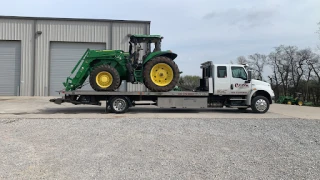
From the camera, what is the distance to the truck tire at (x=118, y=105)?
13.8m

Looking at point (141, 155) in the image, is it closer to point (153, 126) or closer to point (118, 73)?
point (153, 126)

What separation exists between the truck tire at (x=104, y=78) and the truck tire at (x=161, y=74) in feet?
4.54

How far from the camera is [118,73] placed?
14.1 m

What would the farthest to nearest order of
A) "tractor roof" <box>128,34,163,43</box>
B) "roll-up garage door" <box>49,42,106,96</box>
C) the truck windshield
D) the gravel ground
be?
1. "roll-up garage door" <box>49,42,106,96</box>
2. the truck windshield
3. "tractor roof" <box>128,34,163,43</box>
4. the gravel ground

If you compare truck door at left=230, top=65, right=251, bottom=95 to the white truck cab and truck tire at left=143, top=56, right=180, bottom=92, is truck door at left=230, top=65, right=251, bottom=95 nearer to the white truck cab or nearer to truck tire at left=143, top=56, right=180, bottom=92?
the white truck cab

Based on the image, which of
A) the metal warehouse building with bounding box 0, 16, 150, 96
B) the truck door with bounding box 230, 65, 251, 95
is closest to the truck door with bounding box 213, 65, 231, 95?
the truck door with bounding box 230, 65, 251, 95

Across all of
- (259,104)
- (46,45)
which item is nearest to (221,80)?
(259,104)

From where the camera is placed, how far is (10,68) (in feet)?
89.9

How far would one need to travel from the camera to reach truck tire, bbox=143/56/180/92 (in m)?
13.8

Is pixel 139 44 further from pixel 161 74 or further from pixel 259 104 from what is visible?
pixel 259 104

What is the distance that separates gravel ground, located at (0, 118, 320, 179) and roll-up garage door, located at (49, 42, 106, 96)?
695 inches

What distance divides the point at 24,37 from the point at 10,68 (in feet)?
10.2

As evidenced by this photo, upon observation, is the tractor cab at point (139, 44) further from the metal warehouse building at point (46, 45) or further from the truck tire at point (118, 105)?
the metal warehouse building at point (46, 45)

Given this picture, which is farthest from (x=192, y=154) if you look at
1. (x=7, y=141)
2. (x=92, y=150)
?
(x=7, y=141)
